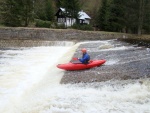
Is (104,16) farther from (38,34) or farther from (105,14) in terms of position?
(38,34)

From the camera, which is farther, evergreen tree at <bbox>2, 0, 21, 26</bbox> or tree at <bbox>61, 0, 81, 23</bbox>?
tree at <bbox>61, 0, 81, 23</bbox>

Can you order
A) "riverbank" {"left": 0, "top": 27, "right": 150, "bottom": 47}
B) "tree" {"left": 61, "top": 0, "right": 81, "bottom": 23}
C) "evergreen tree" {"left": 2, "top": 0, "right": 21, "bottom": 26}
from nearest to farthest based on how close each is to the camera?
"riverbank" {"left": 0, "top": 27, "right": 150, "bottom": 47}
"evergreen tree" {"left": 2, "top": 0, "right": 21, "bottom": 26}
"tree" {"left": 61, "top": 0, "right": 81, "bottom": 23}

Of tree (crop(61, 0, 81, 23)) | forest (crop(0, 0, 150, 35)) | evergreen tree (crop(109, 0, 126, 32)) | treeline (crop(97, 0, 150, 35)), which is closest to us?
forest (crop(0, 0, 150, 35))

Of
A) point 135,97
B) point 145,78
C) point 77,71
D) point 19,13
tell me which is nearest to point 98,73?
point 77,71

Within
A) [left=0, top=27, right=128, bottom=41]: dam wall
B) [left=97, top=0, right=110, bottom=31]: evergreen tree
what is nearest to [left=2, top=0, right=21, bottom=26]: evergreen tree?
[left=0, top=27, right=128, bottom=41]: dam wall

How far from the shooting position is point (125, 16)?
38.7 m

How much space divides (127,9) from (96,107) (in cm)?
3148

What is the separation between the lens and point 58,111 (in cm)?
871

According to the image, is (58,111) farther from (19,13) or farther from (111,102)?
(19,13)

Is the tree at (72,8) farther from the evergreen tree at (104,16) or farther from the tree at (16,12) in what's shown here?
the tree at (16,12)

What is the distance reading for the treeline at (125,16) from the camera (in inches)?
1483

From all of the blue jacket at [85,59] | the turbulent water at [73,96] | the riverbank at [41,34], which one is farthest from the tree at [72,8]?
the turbulent water at [73,96]

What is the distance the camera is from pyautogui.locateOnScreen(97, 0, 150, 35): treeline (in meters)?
37.7

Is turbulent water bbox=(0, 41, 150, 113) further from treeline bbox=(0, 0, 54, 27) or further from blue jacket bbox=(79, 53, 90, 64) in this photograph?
treeline bbox=(0, 0, 54, 27)
